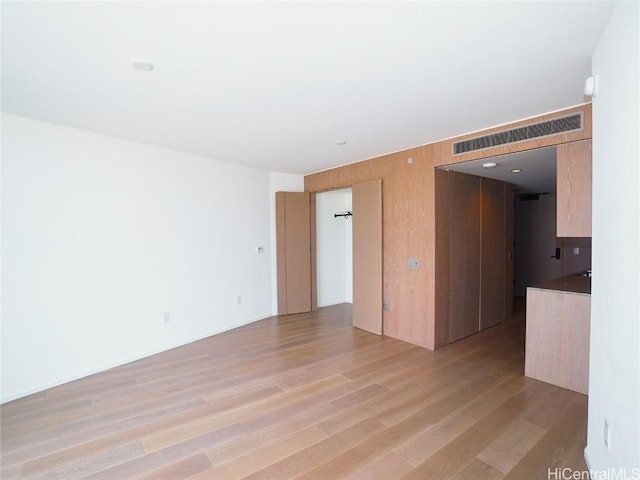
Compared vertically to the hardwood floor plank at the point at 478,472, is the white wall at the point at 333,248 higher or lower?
higher

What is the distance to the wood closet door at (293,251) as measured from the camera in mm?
5594

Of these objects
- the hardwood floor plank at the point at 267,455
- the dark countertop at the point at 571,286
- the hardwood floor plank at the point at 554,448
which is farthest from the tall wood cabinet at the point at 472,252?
the hardwood floor plank at the point at 267,455

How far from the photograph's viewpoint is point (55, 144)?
3.10 metres

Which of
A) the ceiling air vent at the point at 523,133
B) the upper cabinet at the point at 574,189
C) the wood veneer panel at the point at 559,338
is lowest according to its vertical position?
the wood veneer panel at the point at 559,338

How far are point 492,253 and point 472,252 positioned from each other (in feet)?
2.03

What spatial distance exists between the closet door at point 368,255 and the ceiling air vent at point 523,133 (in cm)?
124

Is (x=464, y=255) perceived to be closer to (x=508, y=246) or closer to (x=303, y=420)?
(x=508, y=246)

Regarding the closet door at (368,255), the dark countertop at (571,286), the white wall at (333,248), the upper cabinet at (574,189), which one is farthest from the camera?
the white wall at (333,248)

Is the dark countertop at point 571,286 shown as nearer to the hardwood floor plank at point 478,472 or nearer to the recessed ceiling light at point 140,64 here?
the hardwood floor plank at point 478,472

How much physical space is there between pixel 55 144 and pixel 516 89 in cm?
421

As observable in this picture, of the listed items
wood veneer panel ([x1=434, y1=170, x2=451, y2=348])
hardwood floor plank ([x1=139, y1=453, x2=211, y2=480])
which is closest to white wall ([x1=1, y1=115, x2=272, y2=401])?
hardwood floor plank ([x1=139, y1=453, x2=211, y2=480])

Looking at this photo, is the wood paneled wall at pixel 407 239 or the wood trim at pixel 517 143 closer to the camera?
the wood trim at pixel 517 143

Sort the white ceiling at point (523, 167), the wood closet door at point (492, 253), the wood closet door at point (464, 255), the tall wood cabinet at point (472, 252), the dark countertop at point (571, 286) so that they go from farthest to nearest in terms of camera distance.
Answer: the wood closet door at point (492, 253) < the wood closet door at point (464, 255) < the tall wood cabinet at point (472, 252) < the white ceiling at point (523, 167) < the dark countertop at point (571, 286)

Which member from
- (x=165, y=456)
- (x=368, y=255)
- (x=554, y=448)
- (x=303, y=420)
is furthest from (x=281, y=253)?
(x=554, y=448)
